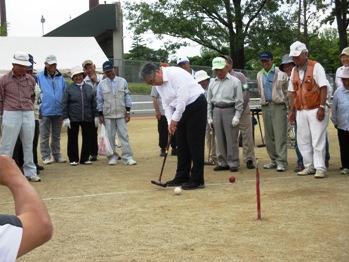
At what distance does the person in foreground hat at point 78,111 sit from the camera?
10.1 m

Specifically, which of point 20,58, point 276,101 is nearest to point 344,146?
point 276,101

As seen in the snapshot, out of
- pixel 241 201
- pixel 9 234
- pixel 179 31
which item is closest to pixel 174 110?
pixel 241 201

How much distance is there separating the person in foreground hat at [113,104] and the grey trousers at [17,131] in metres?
1.92

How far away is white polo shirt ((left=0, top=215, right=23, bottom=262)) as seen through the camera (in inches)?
71.1

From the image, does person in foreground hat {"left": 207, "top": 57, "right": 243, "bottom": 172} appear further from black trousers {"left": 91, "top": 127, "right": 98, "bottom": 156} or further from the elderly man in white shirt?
black trousers {"left": 91, "top": 127, "right": 98, "bottom": 156}

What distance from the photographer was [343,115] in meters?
8.32

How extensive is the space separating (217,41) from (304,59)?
81.0 ft

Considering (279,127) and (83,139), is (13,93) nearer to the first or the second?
(83,139)

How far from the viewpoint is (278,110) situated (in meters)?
8.91

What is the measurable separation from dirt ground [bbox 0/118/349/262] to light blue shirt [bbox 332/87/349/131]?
2.39ft

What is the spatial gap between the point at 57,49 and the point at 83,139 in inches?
415

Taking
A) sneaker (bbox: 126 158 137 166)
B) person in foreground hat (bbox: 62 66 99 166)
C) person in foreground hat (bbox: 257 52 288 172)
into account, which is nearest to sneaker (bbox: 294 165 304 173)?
person in foreground hat (bbox: 257 52 288 172)

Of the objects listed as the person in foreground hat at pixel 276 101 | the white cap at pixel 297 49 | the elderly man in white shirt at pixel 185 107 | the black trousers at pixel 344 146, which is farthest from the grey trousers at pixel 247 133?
the elderly man in white shirt at pixel 185 107

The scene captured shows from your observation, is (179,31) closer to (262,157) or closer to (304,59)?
(262,157)
